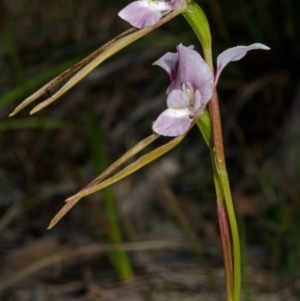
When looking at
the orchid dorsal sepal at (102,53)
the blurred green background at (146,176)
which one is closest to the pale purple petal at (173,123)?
the orchid dorsal sepal at (102,53)

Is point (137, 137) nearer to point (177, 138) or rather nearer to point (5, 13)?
point (5, 13)

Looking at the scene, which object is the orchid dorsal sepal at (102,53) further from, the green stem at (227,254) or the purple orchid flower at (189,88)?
the green stem at (227,254)

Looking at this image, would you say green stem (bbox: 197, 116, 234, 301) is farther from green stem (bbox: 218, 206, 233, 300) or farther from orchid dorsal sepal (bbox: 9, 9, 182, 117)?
orchid dorsal sepal (bbox: 9, 9, 182, 117)

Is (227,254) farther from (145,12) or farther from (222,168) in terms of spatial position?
(145,12)

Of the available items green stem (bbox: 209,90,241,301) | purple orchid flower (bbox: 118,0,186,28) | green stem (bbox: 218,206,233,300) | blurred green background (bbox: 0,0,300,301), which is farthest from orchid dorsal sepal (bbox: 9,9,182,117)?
blurred green background (bbox: 0,0,300,301)

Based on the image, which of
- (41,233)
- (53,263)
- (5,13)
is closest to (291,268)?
(53,263)

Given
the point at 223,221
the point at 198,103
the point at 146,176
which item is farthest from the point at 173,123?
the point at 146,176
